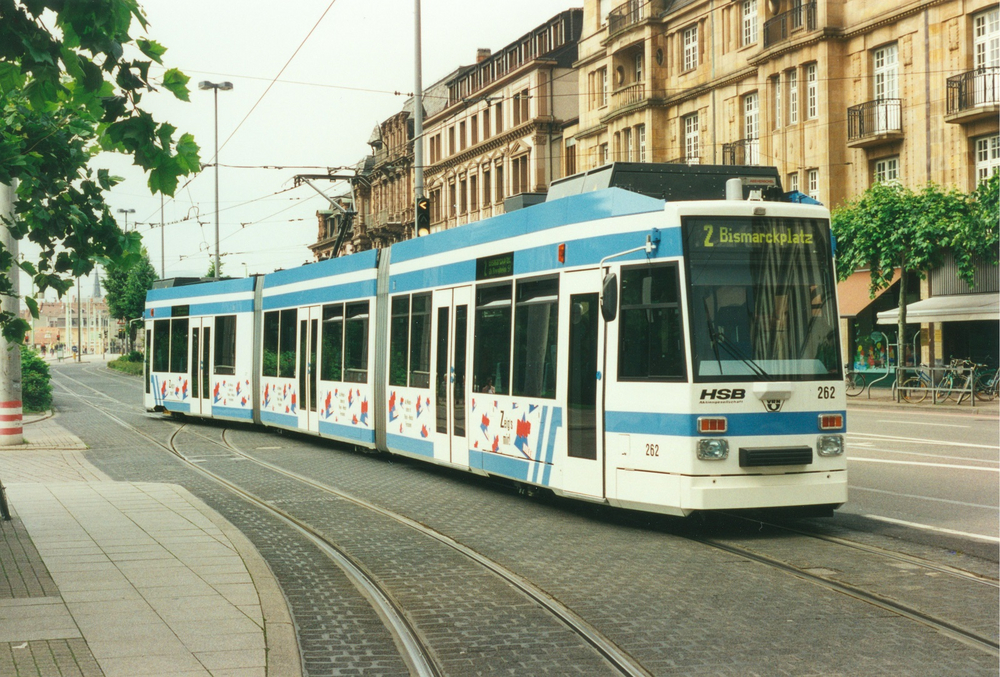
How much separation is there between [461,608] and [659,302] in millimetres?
3582

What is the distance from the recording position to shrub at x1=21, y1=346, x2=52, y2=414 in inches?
1287

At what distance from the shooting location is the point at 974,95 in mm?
32000

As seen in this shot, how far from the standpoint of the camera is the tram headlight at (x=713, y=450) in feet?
30.9

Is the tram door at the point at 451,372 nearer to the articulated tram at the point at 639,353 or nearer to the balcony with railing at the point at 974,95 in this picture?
the articulated tram at the point at 639,353

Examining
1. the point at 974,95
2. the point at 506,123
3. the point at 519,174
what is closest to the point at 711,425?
the point at 974,95

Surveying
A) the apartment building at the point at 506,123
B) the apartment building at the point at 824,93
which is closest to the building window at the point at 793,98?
the apartment building at the point at 824,93

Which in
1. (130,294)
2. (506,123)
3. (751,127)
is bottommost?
(130,294)

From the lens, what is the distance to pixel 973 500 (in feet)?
37.9

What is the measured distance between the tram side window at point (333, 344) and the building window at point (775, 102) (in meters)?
25.2

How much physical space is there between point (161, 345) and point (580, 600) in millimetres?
21283

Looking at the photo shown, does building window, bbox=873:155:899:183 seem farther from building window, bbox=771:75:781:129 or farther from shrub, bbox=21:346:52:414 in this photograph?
shrub, bbox=21:346:52:414

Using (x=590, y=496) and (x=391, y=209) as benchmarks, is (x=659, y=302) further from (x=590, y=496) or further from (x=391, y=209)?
(x=391, y=209)

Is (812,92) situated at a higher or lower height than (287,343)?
higher

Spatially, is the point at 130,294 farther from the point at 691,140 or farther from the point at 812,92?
the point at 812,92
